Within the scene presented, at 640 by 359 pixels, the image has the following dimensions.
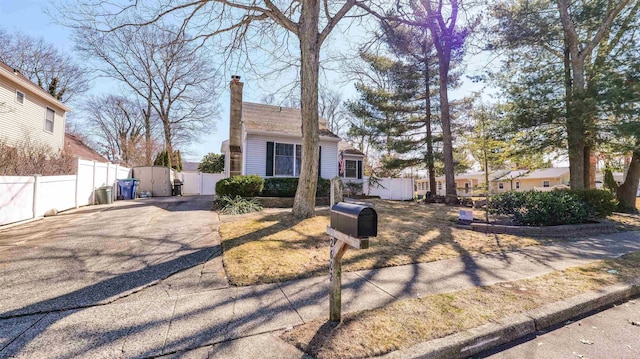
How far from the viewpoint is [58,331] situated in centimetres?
236

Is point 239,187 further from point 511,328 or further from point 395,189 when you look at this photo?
point 395,189

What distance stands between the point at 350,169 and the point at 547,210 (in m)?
10.9

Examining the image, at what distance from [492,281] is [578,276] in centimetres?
136

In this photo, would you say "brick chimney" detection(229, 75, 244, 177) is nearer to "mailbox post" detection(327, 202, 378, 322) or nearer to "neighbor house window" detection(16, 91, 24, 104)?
"neighbor house window" detection(16, 91, 24, 104)

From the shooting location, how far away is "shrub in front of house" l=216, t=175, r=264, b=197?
1012 cm

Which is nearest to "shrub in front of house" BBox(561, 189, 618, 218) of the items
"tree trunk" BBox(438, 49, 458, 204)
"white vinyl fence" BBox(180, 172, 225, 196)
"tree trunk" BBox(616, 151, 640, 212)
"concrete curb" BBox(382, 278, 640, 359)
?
"tree trunk" BBox(438, 49, 458, 204)

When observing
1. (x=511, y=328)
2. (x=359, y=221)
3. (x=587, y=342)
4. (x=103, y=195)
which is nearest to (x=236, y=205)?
(x=103, y=195)

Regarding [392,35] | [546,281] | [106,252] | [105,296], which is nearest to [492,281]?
[546,281]

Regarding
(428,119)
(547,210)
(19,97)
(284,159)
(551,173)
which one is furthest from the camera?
(551,173)

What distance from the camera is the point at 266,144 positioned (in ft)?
42.2

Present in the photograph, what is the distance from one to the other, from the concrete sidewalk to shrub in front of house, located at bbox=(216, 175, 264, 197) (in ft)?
20.7

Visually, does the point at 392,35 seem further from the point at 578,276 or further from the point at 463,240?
the point at 578,276

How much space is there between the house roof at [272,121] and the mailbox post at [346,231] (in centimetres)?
1005

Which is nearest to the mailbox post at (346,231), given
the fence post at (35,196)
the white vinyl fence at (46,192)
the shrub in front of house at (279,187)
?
the white vinyl fence at (46,192)
